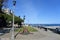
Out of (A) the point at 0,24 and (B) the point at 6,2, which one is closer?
(B) the point at 6,2

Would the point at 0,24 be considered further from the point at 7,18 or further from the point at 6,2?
the point at 6,2

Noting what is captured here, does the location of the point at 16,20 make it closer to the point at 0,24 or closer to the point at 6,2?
the point at 0,24

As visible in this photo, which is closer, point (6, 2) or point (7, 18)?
point (6, 2)

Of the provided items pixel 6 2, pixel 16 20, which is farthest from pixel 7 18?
pixel 6 2

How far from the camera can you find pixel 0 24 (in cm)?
7250

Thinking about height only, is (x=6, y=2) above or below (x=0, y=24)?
Result: above

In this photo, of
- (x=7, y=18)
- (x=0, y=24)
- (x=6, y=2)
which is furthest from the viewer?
(x=7, y=18)

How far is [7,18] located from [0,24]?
9.55 metres

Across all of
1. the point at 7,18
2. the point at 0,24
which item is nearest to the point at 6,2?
the point at 0,24

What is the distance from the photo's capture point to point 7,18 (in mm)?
81375

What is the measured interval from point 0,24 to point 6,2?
1808cm

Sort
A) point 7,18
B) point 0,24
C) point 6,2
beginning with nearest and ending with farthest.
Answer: point 6,2, point 0,24, point 7,18

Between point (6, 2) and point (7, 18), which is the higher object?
point (6, 2)

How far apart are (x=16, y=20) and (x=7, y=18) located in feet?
18.5
